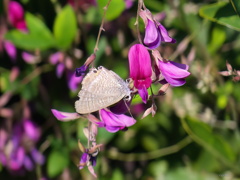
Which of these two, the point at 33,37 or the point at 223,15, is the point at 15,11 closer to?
the point at 33,37

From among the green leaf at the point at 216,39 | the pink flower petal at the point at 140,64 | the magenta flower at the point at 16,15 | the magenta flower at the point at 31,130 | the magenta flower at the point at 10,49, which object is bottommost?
the magenta flower at the point at 31,130

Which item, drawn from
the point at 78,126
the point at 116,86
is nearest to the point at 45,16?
the point at 78,126

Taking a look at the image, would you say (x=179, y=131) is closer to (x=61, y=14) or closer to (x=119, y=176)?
(x=119, y=176)

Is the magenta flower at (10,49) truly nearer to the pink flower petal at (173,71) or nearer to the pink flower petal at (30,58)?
the pink flower petal at (30,58)

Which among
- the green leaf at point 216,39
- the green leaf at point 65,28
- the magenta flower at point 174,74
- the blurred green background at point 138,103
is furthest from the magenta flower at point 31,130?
the magenta flower at point 174,74

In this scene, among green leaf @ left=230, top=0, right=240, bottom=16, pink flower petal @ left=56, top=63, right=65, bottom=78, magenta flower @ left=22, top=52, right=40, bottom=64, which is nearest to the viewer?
green leaf @ left=230, top=0, right=240, bottom=16

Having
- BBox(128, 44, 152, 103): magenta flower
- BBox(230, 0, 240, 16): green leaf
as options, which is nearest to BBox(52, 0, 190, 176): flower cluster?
BBox(128, 44, 152, 103): magenta flower

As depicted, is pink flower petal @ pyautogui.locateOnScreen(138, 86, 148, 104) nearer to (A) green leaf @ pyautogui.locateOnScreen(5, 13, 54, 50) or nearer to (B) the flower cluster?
(B) the flower cluster
